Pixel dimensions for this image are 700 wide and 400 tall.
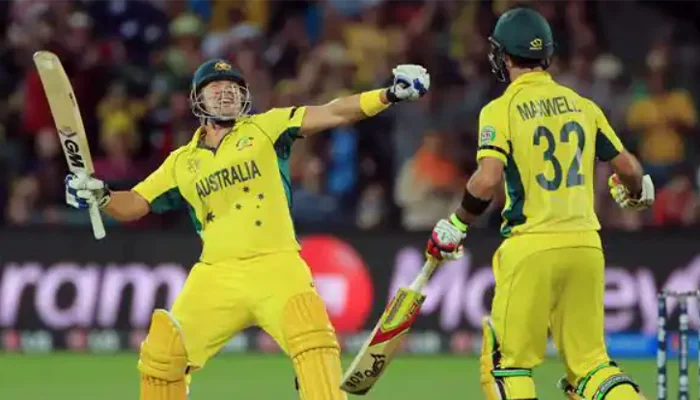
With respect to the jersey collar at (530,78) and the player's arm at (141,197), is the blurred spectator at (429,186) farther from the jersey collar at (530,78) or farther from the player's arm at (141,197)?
the jersey collar at (530,78)

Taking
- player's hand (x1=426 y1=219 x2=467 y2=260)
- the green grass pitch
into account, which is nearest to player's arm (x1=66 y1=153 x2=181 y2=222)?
player's hand (x1=426 y1=219 x2=467 y2=260)

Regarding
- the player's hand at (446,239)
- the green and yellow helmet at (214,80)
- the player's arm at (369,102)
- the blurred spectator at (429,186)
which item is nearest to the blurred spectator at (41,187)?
the blurred spectator at (429,186)

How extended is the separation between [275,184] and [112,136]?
6811 millimetres

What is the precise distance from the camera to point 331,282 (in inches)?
528

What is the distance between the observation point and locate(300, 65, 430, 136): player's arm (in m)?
7.75

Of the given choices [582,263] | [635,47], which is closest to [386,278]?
[635,47]

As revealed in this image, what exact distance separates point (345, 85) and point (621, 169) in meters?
7.46

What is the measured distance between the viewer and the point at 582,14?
50.6 feet

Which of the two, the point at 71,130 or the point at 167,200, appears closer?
the point at 71,130

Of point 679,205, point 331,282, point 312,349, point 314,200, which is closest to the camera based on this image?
point 312,349

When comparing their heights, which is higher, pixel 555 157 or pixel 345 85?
pixel 345 85

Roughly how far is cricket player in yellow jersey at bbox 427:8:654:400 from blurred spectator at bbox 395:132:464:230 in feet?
21.1

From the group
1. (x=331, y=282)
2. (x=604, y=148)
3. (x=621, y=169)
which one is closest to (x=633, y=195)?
(x=621, y=169)

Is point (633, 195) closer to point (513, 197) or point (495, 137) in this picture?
point (513, 197)
